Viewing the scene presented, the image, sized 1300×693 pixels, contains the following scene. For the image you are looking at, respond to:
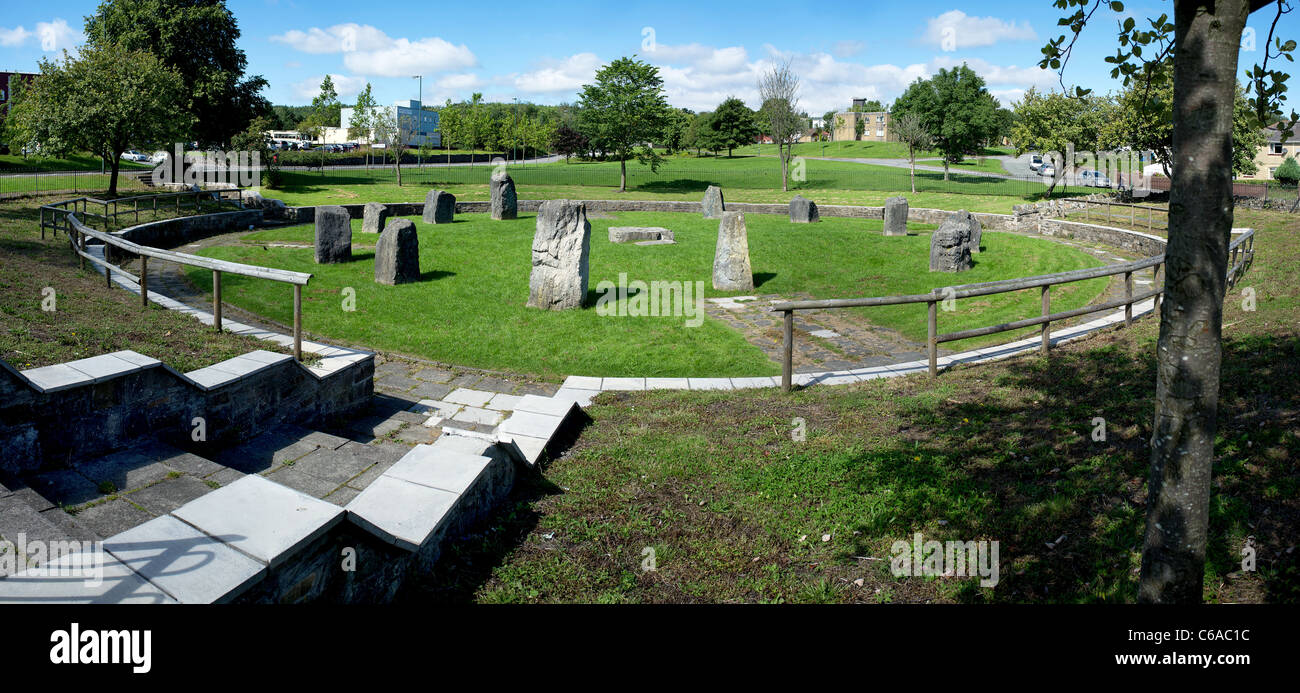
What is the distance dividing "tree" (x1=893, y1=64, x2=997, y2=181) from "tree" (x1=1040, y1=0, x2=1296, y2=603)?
5055cm

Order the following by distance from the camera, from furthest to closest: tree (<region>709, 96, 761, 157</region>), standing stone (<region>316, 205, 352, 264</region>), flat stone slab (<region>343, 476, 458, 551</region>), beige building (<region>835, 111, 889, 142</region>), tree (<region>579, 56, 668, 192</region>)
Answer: beige building (<region>835, 111, 889, 142</region>) < tree (<region>709, 96, 761, 157</region>) < tree (<region>579, 56, 668, 192</region>) < standing stone (<region>316, 205, 352, 264</region>) < flat stone slab (<region>343, 476, 458, 551</region>)

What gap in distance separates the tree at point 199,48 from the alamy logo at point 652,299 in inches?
1163

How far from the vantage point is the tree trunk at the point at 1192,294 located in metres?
2.92

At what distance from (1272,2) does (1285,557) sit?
2838 mm

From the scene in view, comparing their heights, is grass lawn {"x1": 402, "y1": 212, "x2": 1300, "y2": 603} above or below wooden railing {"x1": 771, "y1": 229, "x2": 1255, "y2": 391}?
below

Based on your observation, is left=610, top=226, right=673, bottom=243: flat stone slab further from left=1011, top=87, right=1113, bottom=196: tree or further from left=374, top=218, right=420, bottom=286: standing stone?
left=1011, top=87, right=1113, bottom=196: tree

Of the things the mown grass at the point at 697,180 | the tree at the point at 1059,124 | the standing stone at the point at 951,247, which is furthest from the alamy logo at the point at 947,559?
the tree at the point at 1059,124

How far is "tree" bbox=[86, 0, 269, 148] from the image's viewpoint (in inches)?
1451

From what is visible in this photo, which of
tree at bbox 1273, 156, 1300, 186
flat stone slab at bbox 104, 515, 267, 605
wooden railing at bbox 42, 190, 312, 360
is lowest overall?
flat stone slab at bbox 104, 515, 267, 605

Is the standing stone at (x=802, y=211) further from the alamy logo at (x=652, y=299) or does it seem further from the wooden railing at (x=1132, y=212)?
the alamy logo at (x=652, y=299)

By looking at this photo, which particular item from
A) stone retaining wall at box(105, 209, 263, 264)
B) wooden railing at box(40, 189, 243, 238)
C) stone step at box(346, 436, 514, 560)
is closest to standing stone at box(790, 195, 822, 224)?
stone retaining wall at box(105, 209, 263, 264)
